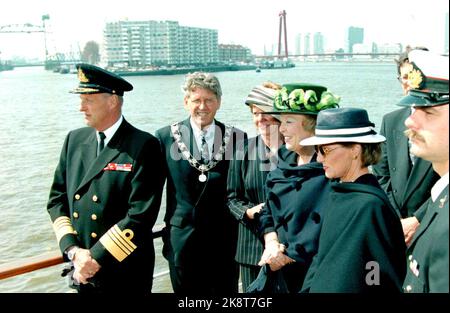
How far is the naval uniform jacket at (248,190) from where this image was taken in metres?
2.98

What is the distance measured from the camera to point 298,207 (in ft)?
8.39

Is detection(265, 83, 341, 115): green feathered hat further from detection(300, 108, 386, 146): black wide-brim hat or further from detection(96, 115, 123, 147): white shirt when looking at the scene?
detection(96, 115, 123, 147): white shirt

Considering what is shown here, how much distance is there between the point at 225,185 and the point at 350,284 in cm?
141

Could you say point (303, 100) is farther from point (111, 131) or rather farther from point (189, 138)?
point (111, 131)

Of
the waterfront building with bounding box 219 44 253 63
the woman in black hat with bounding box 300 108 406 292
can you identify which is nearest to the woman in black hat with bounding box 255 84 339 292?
the woman in black hat with bounding box 300 108 406 292

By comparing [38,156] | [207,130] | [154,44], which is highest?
[154,44]

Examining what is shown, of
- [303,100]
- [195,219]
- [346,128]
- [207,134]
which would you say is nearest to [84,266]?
[195,219]

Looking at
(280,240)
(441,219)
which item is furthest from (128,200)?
(441,219)

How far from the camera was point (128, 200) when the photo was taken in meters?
2.84

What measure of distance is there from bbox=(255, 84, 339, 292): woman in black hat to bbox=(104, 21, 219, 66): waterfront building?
322 feet

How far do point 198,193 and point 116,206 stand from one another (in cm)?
56

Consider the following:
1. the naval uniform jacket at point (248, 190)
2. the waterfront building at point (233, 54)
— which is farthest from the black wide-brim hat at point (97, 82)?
the waterfront building at point (233, 54)

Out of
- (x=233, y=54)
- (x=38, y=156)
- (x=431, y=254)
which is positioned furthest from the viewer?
(x=233, y=54)

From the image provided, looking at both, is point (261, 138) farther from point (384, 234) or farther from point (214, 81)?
point (384, 234)
